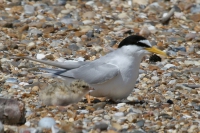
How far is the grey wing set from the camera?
598 centimetres

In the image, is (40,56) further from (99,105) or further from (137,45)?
(99,105)

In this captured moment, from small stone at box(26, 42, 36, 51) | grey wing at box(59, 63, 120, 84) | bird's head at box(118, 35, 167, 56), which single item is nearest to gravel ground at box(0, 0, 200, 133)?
small stone at box(26, 42, 36, 51)

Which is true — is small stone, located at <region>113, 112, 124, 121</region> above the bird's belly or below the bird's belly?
below

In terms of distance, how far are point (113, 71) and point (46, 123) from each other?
41.6 inches

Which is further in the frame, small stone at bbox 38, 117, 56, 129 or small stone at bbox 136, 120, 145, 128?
small stone at bbox 136, 120, 145, 128

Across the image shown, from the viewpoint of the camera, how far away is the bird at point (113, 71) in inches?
237

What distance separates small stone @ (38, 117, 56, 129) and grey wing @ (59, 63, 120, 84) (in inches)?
34.2

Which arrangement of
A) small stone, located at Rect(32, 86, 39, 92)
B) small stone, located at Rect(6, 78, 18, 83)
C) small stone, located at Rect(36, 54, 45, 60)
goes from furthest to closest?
small stone, located at Rect(36, 54, 45, 60)
small stone, located at Rect(6, 78, 18, 83)
small stone, located at Rect(32, 86, 39, 92)

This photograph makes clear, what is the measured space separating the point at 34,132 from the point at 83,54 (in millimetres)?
2996

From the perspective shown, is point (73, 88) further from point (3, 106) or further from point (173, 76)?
point (173, 76)

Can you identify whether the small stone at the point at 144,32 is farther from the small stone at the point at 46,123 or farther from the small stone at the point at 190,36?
the small stone at the point at 46,123

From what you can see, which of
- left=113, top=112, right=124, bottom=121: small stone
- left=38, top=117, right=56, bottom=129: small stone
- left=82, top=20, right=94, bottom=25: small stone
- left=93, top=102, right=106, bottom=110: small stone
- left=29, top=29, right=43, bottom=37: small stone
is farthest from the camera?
left=82, top=20, right=94, bottom=25: small stone

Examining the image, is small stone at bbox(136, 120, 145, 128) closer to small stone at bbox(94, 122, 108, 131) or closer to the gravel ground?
the gravel ground

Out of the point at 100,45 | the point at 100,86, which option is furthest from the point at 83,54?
the point at 100,86
